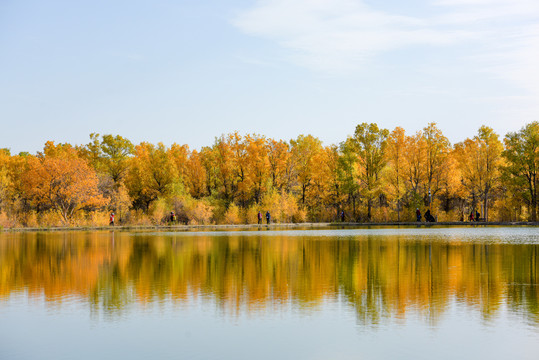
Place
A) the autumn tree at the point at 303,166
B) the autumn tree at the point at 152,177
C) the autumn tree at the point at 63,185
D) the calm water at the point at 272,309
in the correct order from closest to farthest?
the calm water at the point at 272,309 < the autumn tree at the point at 63,185 < the autumn tree at the point at 152,177 < the autumn tree at the point at 303,166

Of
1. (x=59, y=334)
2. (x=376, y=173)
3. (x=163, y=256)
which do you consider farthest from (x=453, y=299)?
(x=376, y=173)

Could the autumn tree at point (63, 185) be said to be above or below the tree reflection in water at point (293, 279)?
above

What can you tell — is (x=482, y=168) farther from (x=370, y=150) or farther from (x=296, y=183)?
(x=296, y=183)

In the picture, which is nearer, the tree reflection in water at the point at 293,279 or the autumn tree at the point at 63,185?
the tree reflection in water at the point at 293,279

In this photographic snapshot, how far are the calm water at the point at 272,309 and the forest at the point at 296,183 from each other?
1708 inches

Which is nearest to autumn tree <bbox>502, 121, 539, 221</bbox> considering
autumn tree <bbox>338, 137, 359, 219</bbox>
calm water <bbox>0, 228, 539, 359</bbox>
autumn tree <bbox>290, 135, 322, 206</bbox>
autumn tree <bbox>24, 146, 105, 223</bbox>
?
autumn tree <bbox>338, 137, 359, 219</bbox>

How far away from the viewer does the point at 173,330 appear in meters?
11.5

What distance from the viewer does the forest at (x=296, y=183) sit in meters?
66.0

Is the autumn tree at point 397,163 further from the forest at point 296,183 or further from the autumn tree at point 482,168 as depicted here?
the autumn tree at point 482,168

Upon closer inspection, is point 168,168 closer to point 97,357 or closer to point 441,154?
point 441,154

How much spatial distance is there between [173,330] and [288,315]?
2.49m

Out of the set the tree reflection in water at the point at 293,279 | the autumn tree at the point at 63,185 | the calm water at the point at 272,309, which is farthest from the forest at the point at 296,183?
the calm water at the point at 272,309

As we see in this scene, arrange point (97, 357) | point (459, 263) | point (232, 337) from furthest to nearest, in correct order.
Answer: point (459, 263) → point (232, 337) → point (97, 357)

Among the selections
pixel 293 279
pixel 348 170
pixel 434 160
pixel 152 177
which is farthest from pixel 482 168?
pixel 293 279
